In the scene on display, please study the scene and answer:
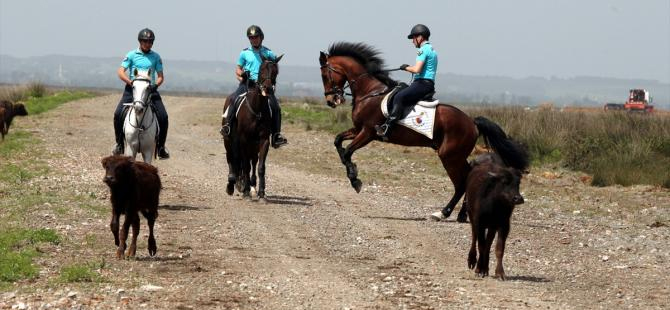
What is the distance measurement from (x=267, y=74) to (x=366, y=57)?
5.90ft

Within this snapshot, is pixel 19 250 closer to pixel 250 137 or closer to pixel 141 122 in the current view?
pixel 141 122

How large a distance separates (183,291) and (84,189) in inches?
333

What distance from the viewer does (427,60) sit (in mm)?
16719

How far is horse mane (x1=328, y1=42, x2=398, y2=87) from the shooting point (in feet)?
58.9

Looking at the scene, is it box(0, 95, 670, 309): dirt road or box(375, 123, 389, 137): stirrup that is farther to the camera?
box(375, 123, 389, 137): stirrup

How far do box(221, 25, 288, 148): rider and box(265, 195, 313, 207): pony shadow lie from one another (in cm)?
90

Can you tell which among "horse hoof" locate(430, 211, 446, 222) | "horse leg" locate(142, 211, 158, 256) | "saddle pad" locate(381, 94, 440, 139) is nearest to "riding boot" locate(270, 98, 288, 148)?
"saddle pad" locate(381, 94, 440, 139)

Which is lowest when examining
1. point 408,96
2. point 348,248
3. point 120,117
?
point 348,248

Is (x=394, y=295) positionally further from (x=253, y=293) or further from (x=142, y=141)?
(x=142, y=141)

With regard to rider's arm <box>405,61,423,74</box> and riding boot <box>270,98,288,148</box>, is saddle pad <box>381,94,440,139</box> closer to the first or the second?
rider's arm <box>405,61,423,74</box>

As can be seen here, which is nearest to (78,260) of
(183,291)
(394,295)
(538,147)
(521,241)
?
(183,291)

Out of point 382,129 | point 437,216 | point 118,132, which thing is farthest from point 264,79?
point 437,216

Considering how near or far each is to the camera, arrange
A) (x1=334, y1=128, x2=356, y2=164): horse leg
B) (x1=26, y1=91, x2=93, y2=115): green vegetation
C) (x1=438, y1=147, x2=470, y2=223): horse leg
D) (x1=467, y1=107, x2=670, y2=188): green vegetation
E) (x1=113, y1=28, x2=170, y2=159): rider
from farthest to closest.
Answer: (x1=26, y1=91, x2=93, y2=115): green vegetation, (x1=467, y1=107, x2=670, y2=188): green vegetation, (x1=334, y1=128, x2=356, y2=164): horse leg, (x1=438, y1=147, x2=470, y2=223): horse leg, (x1=113, y1=28, x2=170, y2=159): rider

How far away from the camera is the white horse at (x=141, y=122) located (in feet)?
52.6
